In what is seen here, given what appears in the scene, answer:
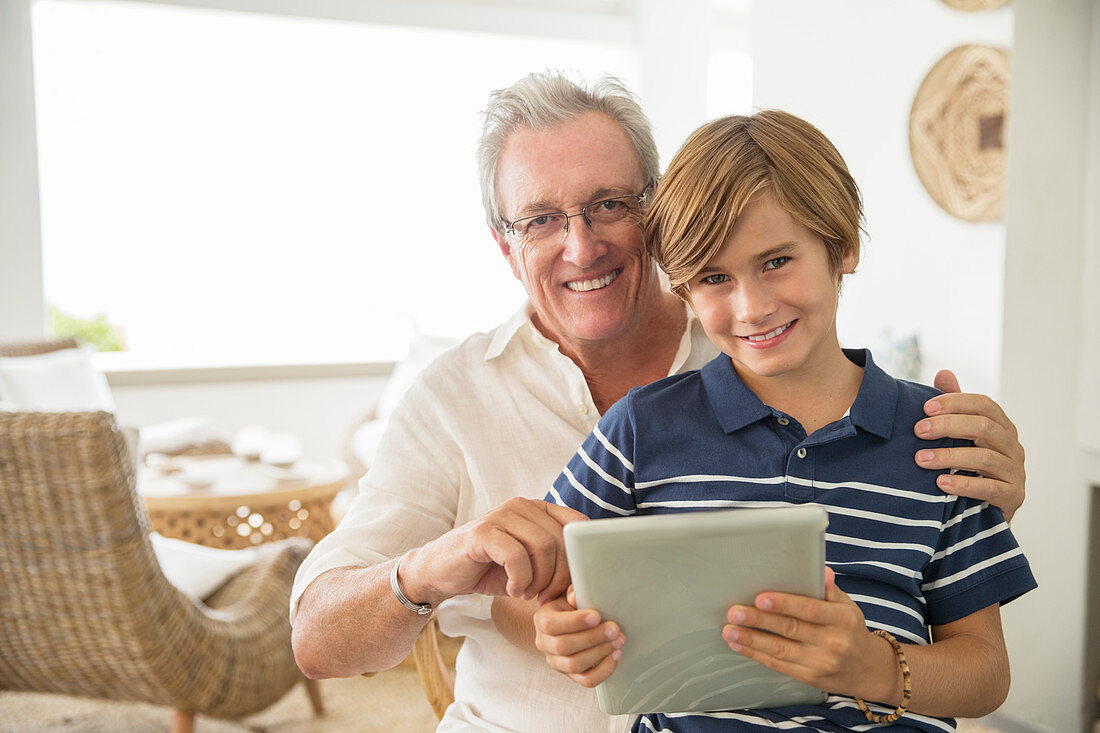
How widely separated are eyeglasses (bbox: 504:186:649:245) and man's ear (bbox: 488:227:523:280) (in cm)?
8

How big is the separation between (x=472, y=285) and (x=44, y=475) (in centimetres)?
439

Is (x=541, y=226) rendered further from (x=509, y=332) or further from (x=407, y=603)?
(x=407, y=603)

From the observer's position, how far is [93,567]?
6.46 ft

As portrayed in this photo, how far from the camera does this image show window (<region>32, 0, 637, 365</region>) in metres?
5.32

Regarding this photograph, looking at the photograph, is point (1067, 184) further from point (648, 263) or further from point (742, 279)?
point (742, 279)

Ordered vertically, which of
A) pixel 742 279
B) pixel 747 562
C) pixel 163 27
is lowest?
pixel 747 562

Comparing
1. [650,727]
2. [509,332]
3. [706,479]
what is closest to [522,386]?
[509,332]

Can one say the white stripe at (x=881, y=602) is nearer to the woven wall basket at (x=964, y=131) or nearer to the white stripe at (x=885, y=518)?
the white stripe at (x=885, y=518)

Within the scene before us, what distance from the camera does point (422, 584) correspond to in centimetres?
108

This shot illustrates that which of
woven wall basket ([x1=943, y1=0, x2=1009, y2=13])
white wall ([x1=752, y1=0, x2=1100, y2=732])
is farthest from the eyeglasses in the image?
woven wall basket ([x1=943, y1=0, x2=1009, y2=13])

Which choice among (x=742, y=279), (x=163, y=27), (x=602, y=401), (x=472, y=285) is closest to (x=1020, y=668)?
(x=602, y=401)

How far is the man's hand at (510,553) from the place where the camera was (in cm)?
97

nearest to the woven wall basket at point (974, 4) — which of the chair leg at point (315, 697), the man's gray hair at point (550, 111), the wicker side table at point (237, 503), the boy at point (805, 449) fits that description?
the man's gray hair at point (550, 111)

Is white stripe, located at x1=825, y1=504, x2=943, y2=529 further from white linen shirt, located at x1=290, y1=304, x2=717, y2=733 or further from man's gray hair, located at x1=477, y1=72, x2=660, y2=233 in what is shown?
man's gray hair, located at x1=477, y1=72, x2=660, y2=233
